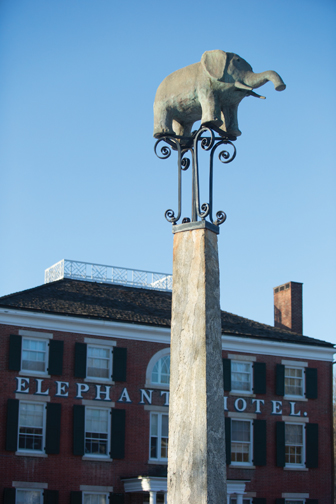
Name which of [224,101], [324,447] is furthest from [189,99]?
[324,447]

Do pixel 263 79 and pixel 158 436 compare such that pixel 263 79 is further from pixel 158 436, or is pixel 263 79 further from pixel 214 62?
pixel 158 436

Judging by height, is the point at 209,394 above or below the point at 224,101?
below

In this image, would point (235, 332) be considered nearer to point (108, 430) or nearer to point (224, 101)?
point (108, 430)

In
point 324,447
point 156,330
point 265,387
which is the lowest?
point 324,447

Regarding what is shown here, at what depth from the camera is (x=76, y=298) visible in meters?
26.5

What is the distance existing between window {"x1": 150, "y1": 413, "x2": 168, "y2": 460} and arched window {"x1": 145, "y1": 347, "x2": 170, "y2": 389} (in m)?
1.00

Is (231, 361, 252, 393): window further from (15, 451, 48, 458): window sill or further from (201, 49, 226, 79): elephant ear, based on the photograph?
(201, 49, 226, 79): elephant ear

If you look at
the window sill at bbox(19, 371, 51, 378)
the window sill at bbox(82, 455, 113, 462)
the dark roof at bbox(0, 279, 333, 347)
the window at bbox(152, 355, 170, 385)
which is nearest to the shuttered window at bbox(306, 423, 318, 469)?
the dark roof at bbox(0, 279, 333, 347)

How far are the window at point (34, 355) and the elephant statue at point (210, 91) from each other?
56.2 ft

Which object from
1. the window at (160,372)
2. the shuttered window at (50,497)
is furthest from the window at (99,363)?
the shuttered window at (50,497)

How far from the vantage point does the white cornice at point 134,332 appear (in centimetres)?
2420

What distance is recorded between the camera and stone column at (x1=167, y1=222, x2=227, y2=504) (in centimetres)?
672

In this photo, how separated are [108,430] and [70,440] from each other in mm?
1331

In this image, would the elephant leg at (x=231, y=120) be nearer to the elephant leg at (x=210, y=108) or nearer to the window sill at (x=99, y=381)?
the elephant leg at (x=210, y=108)
